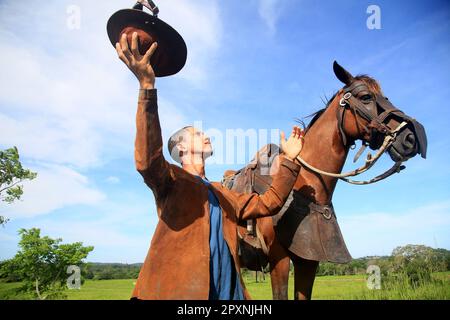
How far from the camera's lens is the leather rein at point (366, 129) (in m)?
2.98

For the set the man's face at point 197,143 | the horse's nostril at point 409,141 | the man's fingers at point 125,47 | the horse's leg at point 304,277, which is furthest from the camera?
the horse's leg at point 304,277

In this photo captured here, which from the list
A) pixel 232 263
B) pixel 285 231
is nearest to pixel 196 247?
pixel 232 263

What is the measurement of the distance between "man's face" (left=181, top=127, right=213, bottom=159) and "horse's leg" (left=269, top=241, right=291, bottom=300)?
1440 mm

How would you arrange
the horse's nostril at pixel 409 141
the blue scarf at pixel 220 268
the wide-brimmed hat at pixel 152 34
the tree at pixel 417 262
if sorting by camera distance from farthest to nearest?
the tree at pixel 417 262 → the horse's nostril at pixel 409 141 → the blue scarf at pixel 220 268 → the wide-brimmed hat at pixel 152 34

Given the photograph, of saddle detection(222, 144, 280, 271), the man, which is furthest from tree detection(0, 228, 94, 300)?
the man

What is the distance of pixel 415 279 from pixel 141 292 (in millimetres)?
6787

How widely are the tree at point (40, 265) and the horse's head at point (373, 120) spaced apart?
20.7m

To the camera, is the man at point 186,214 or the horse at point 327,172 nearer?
the man at point 186,214

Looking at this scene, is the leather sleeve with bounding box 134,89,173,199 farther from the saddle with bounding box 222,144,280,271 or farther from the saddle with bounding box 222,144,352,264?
the saddle with bounding box 222,144,280,271

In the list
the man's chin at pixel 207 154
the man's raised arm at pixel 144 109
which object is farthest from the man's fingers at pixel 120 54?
the man's chin at pixel 207 154

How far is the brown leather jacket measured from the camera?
1.69 meters

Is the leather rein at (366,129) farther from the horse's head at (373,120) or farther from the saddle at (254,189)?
the saddle at (254,189)

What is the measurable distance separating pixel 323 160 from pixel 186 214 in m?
1.87
